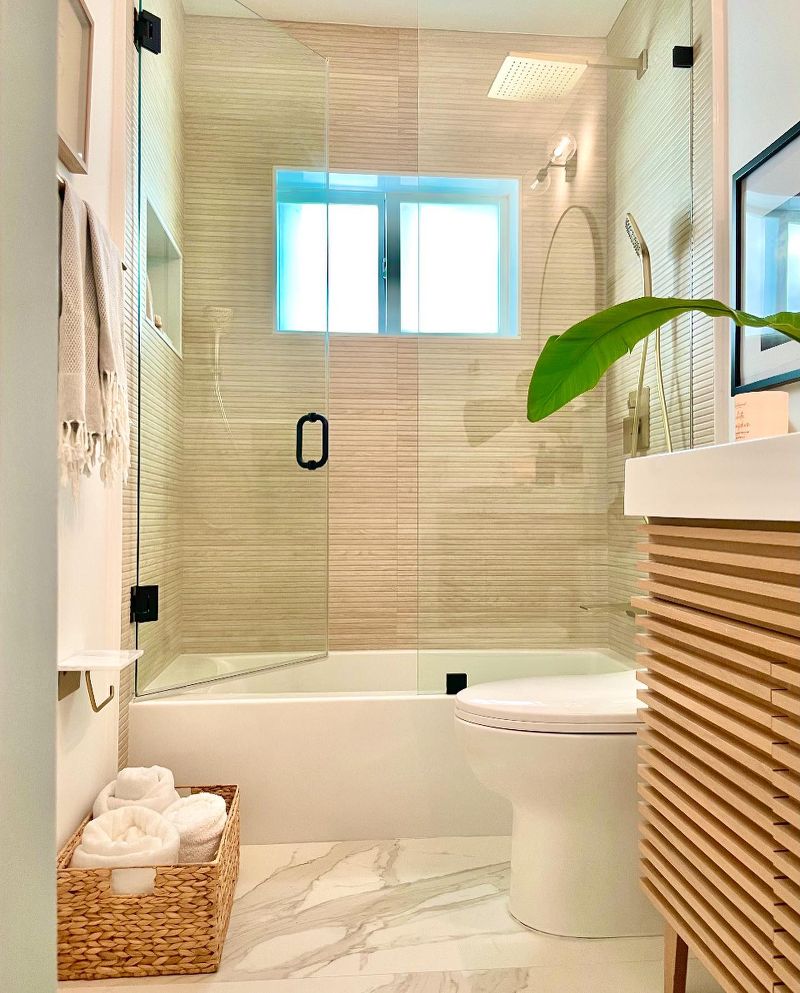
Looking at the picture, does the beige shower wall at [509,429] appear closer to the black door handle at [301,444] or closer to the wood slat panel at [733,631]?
the black door handle at [301,444]

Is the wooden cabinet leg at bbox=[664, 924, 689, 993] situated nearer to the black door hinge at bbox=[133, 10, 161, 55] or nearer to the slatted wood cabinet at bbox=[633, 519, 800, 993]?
the slatted wood cabinet at bbox=[633, 519, 800, 993]

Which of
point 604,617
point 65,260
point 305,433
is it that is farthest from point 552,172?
point 65,260

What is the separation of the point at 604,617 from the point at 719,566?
1081mm

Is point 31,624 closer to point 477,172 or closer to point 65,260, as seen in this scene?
point 65,260

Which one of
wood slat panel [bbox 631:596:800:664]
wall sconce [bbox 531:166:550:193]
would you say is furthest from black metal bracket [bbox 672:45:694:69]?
wood slat panel [bbox 631:596:800:664]

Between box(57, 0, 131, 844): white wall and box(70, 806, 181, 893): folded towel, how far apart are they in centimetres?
9

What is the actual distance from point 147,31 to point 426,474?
4.40 ft

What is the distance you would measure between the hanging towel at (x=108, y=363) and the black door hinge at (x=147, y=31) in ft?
2.74

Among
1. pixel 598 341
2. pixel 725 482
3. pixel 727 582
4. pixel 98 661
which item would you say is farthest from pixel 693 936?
pixel 98 661

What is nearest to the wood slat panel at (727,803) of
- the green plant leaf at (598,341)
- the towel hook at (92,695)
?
the green plant leaf at (598,341)

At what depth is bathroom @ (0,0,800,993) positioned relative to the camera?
1.63 m

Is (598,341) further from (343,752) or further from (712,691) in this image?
(343,752)

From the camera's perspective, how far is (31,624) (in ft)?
0.63

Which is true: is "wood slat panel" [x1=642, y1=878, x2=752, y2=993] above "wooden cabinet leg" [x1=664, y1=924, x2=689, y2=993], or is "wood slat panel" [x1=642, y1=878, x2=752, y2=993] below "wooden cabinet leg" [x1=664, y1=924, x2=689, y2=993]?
above
